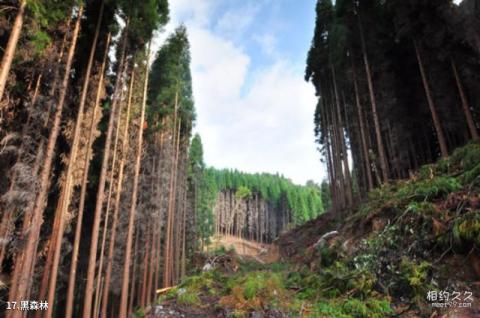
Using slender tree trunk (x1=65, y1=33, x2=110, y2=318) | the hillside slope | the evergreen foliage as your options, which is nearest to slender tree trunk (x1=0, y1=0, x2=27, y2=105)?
slender tree trunk (x1=65, y1=33, x2=110, y2=318)

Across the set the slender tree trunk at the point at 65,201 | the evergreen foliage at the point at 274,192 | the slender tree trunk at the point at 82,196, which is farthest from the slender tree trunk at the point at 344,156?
the evergreen foliage at the point at 274,192

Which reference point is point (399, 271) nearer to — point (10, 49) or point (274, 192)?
point (10, 49)

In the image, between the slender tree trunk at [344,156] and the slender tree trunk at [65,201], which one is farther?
the slender tree trunk at [344,156]

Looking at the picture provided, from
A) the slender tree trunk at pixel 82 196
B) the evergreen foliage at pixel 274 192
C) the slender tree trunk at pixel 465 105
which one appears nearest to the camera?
the slender tree trunk at pixel 82 196

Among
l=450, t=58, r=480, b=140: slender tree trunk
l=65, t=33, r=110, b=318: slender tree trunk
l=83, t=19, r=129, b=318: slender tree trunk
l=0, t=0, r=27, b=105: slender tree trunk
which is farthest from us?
l=450, t=58, r=480, b=140: slender tree trunk

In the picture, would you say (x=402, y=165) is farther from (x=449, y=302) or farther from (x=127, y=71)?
(x=127, y=71)

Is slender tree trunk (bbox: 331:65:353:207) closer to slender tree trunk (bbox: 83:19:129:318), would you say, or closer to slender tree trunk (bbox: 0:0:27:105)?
slender tree trunk (bbox: 83:19:129:318)

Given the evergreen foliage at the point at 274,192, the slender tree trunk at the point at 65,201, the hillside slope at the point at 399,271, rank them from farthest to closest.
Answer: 1. the evergreen foliage at the point at 274,192
2. the slender tree trunk at the point at 65,201
3. the hillside slope at the point at 399,271

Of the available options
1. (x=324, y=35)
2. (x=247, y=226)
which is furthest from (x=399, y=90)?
(x=247, y=226)

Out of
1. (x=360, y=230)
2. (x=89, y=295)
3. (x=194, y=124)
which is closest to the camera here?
(x=89, y=295)

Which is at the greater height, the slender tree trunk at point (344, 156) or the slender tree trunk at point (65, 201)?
the slender tree trunk at point (344, 156)

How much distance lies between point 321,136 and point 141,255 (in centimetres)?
1911

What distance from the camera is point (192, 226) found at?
93.4 feet

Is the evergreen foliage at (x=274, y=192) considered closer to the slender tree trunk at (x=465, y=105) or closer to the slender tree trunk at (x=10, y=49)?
the slender tree trunk at (x=465, y=105)
